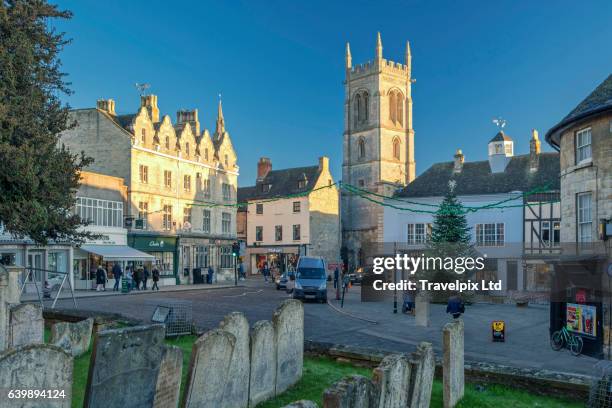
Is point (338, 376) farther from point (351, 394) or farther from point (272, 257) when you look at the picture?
point (272, 257)

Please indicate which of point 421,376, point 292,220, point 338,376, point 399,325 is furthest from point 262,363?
point 292,220

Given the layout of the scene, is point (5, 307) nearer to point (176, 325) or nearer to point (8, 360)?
point (176, 325)

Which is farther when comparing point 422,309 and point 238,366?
point 422,309

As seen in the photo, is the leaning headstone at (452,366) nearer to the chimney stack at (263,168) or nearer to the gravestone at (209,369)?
the gravestone at (209,369)

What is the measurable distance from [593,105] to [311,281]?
18.4 metres

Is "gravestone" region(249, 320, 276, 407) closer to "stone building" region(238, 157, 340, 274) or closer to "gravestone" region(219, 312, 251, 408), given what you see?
"gravestone" region(219, 312, 251, 408)

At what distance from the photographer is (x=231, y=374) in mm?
9078

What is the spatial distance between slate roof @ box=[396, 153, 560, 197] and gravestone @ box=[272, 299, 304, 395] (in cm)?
4171

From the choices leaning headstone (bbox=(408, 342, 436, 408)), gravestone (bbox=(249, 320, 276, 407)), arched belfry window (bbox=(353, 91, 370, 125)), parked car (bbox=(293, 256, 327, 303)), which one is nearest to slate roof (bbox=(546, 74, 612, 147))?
leaning headstone (bbox=(408, 342, 436, 408))

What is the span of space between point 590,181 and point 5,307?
17.2m

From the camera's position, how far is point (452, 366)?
1054cm

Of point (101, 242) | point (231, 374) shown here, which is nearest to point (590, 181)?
point (231, 374)

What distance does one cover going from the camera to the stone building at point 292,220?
64.9 metres

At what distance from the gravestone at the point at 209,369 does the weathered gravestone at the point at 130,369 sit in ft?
1.25
